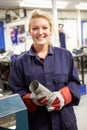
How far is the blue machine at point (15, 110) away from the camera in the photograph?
0.73 m

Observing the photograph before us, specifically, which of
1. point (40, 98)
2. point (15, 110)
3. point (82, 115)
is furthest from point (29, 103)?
point (82, 115)

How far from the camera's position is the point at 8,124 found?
73 cm

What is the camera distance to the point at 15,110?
75cm

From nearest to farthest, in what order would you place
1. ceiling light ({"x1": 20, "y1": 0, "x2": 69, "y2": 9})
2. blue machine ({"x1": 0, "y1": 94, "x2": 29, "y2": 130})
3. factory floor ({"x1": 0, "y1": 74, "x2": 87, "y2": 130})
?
blue machine ({"x1": 0, "y1": 94, "x2": 29, "y2": 130}) < factory floor ({"x1": 0, "y1": 74, "x2": 87, "y2": 130}) < ceiling light ({"x1": 20, "y1": 0, "x2": 69, "y2": 9})

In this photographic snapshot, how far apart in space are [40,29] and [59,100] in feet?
1.51

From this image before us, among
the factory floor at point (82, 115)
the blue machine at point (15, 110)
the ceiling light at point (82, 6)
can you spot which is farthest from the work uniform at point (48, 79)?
the ceiling light at point (82, 6)

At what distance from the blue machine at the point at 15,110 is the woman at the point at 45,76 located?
54 cm

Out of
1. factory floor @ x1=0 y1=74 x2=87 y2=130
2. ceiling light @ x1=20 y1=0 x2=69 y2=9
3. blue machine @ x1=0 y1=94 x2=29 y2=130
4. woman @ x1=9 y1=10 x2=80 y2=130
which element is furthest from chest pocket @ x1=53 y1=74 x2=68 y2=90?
ceiling light @ x1=20 y1=0 x2=69 y2=9

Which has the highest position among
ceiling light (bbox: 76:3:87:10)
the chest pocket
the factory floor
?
ceiling light (bbox: 76:3:87:10)

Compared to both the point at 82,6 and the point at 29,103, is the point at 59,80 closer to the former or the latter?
the point at 29,103

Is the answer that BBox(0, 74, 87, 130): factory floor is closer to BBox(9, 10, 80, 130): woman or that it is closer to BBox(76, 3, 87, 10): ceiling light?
BBox(9, 10, 80, 130): woman

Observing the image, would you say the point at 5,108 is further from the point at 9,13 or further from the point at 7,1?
the point at 9,13

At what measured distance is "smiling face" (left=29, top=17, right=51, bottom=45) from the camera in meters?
1.35

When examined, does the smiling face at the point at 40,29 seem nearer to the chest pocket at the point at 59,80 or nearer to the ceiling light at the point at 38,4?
the chest pocket at the point at 59,80
